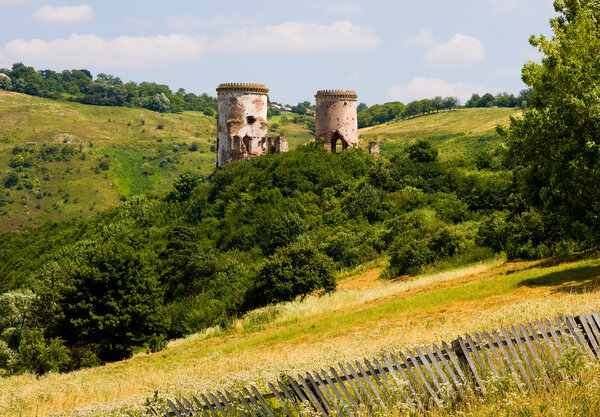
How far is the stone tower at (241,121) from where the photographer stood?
5125 centimetres

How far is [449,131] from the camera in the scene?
102812 millimetres

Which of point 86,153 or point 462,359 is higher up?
point 86,153

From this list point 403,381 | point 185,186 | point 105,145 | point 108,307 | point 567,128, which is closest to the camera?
point 403,381

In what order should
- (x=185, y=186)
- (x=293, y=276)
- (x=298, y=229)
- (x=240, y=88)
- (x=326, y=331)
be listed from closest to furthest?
A: (x=326, y=331), (x=293, y=276), (x=298, y=229), (x=240, y=88), (x=185, y=186)

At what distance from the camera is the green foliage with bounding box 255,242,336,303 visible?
3183cm

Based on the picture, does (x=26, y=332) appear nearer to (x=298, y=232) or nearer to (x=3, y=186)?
(x=298, y=232)

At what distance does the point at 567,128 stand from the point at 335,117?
32.4m

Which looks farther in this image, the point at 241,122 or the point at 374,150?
the point at 374,150

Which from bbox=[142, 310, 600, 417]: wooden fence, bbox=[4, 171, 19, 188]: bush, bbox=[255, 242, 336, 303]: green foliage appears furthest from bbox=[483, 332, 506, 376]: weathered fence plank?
bbox=[4, 171, 19, 188]: bush

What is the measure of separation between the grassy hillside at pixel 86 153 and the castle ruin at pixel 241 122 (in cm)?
7440

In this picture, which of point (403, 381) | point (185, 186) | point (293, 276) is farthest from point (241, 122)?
point (403, 381)

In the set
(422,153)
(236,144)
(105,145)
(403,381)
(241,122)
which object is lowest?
(403,381)

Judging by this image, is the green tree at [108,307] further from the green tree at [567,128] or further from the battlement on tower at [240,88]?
the battlement on tower at [240,88]

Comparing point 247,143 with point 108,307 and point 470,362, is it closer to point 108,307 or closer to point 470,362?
point 108,307
